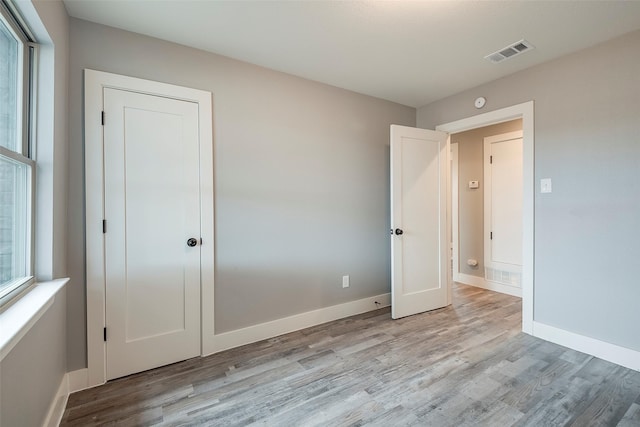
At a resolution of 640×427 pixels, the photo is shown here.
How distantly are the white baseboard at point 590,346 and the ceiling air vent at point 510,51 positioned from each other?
2364 mm

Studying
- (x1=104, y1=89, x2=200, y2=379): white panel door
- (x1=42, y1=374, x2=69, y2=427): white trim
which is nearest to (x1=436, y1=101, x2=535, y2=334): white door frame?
(x1=104, y1=89, x2=200, y2=379): white panel door

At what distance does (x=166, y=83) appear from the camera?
2143 millimetres

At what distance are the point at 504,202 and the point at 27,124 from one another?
4757 mm

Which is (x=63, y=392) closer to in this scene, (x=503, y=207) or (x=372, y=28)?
(x=372, y=28)

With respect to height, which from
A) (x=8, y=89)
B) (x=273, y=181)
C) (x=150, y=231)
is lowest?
(x=150, y=231)

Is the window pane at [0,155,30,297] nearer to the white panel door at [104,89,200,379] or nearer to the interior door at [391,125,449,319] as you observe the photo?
the white panel door at [104,89,200,379]

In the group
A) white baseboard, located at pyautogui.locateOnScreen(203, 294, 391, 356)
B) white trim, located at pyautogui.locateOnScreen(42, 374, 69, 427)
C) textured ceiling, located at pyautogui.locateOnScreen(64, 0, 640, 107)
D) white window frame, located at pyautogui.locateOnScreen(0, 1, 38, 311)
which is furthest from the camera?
white baseboard, located at pyautogui.locateOnScreen(203, 294, 391, 356)

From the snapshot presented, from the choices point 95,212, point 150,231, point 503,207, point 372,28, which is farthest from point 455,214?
point 95,212

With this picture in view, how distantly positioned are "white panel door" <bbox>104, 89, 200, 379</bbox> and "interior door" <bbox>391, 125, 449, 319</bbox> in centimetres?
196

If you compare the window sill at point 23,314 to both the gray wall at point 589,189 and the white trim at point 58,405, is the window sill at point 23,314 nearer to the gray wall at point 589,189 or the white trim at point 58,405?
the white trim at point 58,405

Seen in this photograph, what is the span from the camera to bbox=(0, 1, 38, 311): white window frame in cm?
139

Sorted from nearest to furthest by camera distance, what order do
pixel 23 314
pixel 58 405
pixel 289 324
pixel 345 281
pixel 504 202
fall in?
pixel 23 314, pixel 58 405, pixel 289 324, pixel 345 281, pixel 504 202

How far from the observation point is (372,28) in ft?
6.63

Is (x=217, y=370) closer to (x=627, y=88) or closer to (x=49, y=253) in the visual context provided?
(x=49, y=253)
